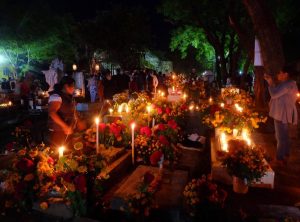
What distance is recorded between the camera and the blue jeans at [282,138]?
24.0ft

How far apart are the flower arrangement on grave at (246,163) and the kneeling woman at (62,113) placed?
277 cm

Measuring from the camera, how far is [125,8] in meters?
29.4

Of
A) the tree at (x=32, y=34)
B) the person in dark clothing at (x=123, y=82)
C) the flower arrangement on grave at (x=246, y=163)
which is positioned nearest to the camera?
the flower arrangement on grave at (x=246, y=163)

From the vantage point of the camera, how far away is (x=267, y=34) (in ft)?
28.2

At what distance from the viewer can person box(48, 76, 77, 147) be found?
19.0 feet

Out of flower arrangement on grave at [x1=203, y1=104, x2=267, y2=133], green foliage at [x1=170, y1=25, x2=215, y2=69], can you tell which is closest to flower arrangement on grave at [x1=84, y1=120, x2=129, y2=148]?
flower arrangement on grave at [x1=203, y1=104, x2=267, y2=133]

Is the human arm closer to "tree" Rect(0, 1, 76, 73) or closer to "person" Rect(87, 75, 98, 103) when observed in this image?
"person" Rect(87, 75, 98, 103)

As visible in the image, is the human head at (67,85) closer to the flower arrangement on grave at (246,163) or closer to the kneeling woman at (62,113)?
the kneeling woman at (62,113)

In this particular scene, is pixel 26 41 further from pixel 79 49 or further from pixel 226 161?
pixel 226 161

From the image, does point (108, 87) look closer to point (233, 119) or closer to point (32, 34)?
point (233, 119)

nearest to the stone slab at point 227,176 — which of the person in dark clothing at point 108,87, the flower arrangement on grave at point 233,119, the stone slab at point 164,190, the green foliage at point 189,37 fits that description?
the stone slab at point 164,190

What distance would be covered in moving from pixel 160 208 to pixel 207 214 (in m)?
0.58

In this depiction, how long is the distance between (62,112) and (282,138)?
460 cm

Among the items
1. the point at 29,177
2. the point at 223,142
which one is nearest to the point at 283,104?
the point at 223,142
